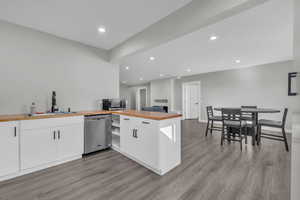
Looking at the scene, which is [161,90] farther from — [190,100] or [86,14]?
[86,14]

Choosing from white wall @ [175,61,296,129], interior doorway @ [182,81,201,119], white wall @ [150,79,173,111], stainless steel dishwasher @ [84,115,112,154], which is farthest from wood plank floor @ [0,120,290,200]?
white wall @ [150,79,173,111]

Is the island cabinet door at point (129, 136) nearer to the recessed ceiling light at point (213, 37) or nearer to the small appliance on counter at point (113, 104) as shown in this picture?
the small appliance on counter at point (113, 104)

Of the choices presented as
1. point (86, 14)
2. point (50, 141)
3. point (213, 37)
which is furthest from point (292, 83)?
point (50, 141)

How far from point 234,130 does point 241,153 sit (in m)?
0.99

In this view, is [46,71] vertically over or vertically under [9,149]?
over

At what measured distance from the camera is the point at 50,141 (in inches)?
79.1

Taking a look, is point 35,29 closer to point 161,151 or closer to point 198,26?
point 198,26

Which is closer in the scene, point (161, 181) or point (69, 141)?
point (161, 181)

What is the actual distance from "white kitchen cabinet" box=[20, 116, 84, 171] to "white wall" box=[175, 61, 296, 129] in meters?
5.46

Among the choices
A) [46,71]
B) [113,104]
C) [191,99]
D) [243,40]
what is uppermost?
[243,40]

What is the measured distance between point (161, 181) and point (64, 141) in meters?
1.79

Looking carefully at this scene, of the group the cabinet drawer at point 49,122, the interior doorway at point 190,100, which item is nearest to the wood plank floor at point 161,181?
the cabinet drawer at point 49,122

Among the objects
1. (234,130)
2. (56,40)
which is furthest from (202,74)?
(56,40)

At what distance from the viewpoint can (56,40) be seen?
2615 mm
